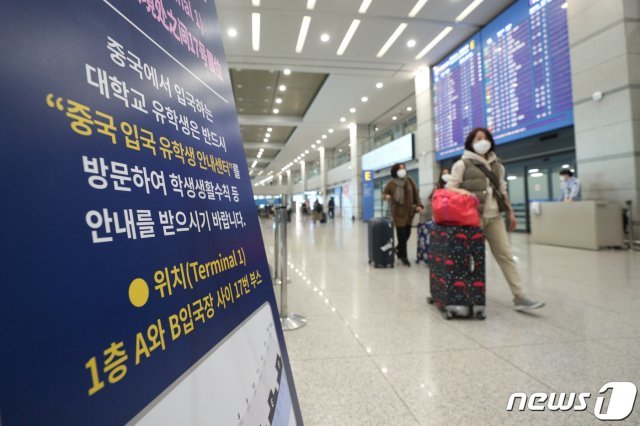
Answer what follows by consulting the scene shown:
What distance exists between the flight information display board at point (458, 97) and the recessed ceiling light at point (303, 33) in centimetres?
467

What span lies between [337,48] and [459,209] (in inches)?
346

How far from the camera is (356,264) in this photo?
211 inches

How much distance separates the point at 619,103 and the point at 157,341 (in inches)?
316

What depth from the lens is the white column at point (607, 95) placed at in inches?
227

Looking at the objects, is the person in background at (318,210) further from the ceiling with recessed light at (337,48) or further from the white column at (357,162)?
the ceiling with recessed light at (337,48)

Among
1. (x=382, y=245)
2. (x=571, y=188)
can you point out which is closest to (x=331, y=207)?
(x=571, y=188)

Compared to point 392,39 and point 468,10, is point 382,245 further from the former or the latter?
point 392,39

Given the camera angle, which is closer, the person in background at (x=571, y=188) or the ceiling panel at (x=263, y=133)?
the person in background at (x=571, y=188)

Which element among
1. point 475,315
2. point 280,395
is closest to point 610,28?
point 475,315

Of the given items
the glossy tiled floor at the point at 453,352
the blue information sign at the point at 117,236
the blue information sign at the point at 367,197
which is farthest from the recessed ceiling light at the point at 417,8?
the blue information sign at the point at 367,197

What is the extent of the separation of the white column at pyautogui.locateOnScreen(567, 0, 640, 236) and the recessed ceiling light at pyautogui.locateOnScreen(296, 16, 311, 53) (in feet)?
18.5

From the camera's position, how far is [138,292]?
0.63 metres

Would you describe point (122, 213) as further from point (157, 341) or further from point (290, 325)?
point (290, 325)

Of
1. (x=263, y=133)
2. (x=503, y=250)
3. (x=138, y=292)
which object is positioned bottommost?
(x=503, y=250)
